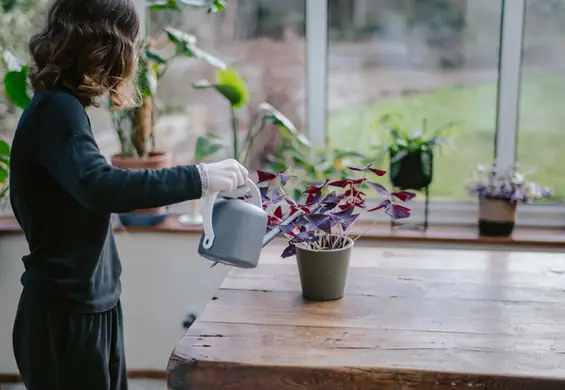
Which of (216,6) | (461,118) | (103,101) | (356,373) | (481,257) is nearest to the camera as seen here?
(356,373)

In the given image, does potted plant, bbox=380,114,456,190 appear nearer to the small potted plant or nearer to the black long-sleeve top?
the small potted plant

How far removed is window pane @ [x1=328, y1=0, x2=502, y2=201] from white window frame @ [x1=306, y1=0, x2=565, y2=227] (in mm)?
29

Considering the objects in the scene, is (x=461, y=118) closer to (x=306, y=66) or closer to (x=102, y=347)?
(x=306, y=66)

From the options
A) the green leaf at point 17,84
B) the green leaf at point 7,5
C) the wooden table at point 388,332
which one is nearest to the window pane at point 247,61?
the green leaf at point 7,5

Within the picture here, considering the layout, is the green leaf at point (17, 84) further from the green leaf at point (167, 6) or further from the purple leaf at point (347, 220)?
the purple leaf at point (347, 220)

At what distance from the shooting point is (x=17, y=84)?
2109 mm

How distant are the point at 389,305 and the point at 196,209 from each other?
126cm

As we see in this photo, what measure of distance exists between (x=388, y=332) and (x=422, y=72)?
1.43 meters

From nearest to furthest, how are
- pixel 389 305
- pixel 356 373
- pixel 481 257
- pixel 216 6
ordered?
pixel 356 373 < pixel 389 305 < pixel 481 257 < pixel 216 6

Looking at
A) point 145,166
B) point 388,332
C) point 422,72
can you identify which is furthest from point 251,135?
point 388,332

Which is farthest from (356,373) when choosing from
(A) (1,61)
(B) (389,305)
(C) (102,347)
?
(A) (1,61)

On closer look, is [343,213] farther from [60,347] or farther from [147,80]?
[147,80]

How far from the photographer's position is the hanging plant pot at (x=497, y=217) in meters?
2.38

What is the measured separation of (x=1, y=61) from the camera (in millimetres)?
2301
